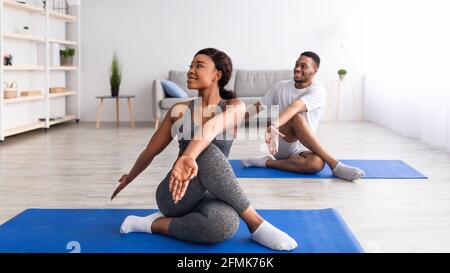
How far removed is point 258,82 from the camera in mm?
7633

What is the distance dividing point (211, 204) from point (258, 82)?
5.43 meters

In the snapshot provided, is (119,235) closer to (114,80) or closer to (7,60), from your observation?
(7,60)

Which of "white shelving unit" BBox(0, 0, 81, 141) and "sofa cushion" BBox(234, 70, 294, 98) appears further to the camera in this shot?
"sofa cushion" BBox(234, 70, 294, 98)

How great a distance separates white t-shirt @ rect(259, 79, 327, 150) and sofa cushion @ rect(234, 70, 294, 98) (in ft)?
11.3

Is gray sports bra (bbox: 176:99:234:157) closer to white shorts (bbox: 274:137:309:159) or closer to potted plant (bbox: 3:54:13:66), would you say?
white shorts (bbox: 274:137:309:159)

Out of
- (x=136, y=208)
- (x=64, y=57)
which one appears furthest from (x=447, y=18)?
(x=64, y=57)

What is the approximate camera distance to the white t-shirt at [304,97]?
387 cm

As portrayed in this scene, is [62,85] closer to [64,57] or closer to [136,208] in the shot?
[64,57]

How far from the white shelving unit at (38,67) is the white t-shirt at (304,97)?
2763 mm

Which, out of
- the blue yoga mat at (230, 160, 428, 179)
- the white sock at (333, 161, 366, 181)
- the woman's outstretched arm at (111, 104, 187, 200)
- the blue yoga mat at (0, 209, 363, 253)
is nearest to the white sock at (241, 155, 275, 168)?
the blue yoga mat at (230, 160, 428, 179)

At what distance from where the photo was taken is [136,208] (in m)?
3.01

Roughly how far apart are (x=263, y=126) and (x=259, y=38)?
1.28m

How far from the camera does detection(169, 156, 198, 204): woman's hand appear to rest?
1980 mm
